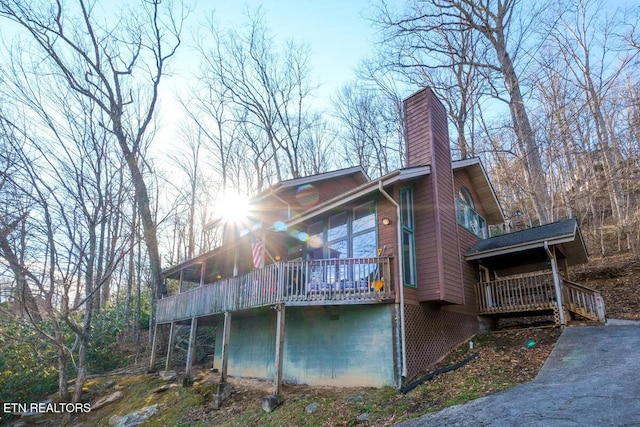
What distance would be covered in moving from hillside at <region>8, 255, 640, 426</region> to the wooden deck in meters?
0.67

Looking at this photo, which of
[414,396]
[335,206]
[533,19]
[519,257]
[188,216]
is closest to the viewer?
[414,396]

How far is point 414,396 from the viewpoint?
766cm

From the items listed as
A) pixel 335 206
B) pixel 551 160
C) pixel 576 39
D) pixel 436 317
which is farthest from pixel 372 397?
pixel 576 39

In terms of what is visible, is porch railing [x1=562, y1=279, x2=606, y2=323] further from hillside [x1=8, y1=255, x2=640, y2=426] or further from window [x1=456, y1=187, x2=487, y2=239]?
window [x1=456, y1=187, x2=487, y2=239]

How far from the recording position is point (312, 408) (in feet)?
26.7

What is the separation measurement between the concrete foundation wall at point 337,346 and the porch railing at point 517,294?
461cm

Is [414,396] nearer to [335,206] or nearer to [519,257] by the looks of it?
[335,206]

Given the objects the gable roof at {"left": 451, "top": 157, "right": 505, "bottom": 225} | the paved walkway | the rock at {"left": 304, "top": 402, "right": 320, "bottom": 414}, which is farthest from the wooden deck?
the rock at {"left": 304, "top": 402, "right": 320, "bottom": 414}

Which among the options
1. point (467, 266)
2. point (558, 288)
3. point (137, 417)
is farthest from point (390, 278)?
point (137, 417)

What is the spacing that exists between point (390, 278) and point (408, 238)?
143cm

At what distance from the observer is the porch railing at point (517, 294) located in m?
10.8

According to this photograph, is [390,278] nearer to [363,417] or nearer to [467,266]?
[363,417]

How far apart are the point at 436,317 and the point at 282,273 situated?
4226mm

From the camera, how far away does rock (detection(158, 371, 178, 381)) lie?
45.8 ft
